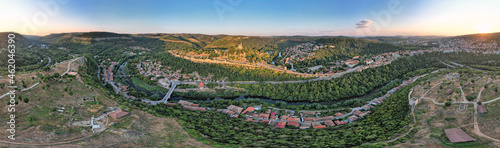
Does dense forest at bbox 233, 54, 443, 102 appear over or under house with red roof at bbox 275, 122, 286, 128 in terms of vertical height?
over

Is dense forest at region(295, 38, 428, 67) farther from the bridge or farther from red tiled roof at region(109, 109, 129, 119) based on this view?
red tiled roof at region(109, 109, 129, 119)

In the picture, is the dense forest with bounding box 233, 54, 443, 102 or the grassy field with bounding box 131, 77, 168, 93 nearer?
the dense forest with bounding box 233, 54, 443, 102

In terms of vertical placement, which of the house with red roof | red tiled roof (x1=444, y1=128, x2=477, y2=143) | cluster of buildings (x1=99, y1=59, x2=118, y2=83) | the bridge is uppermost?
cluster of buildings (x1=99, y1=59, x2=118, y2=83)

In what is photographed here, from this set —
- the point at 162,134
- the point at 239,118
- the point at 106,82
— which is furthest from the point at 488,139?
the point at 106,82

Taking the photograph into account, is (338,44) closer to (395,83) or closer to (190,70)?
(395,83)

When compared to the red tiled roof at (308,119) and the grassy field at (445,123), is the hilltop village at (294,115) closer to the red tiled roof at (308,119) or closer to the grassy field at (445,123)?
the red tiled roof at (308,119)

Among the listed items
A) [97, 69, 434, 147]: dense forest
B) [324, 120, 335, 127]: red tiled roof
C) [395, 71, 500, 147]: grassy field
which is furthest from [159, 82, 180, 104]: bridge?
[395, 71, 500, 147]: grassy field

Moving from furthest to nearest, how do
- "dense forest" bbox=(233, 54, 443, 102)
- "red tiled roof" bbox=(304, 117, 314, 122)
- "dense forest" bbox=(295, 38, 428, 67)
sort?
"dense forest" bbox=(295, 38, 428, 67) < "dense forest" bbox=(233, 54, 443, 102) < "red tiled roof" bbox=(304, 117, 314, 122)
